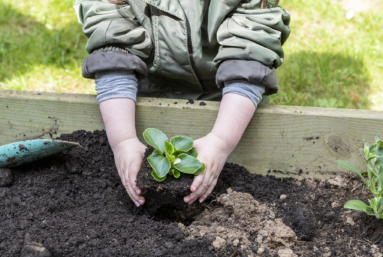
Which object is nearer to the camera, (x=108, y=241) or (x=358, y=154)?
(x=108, y=241)

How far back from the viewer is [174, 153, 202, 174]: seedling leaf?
4.21ft

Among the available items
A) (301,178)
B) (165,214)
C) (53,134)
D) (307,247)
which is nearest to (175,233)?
(165,214)

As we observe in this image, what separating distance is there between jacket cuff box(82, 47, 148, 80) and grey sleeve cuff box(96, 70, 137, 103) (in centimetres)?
3

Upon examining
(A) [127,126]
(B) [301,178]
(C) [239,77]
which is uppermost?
A: (C) [239,77]

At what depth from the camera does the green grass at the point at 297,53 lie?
8.78 ft

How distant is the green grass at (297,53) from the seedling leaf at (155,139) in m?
1.41

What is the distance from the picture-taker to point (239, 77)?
158cm

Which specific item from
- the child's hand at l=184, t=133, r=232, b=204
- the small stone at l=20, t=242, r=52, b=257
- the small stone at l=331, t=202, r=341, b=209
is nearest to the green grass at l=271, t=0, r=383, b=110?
the small stone at l=331, t=202, r=341, b=209

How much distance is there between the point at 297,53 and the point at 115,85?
6.29 feet

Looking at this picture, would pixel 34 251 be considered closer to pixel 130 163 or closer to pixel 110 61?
pixel 130 163

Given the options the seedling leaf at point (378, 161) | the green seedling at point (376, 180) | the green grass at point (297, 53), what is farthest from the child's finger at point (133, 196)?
the green grass at point (297, 53)

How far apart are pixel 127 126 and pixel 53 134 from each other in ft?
1.45

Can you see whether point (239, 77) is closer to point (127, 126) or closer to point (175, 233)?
point (127, 126)

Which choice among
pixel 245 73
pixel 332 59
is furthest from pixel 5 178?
pixel 332 59
